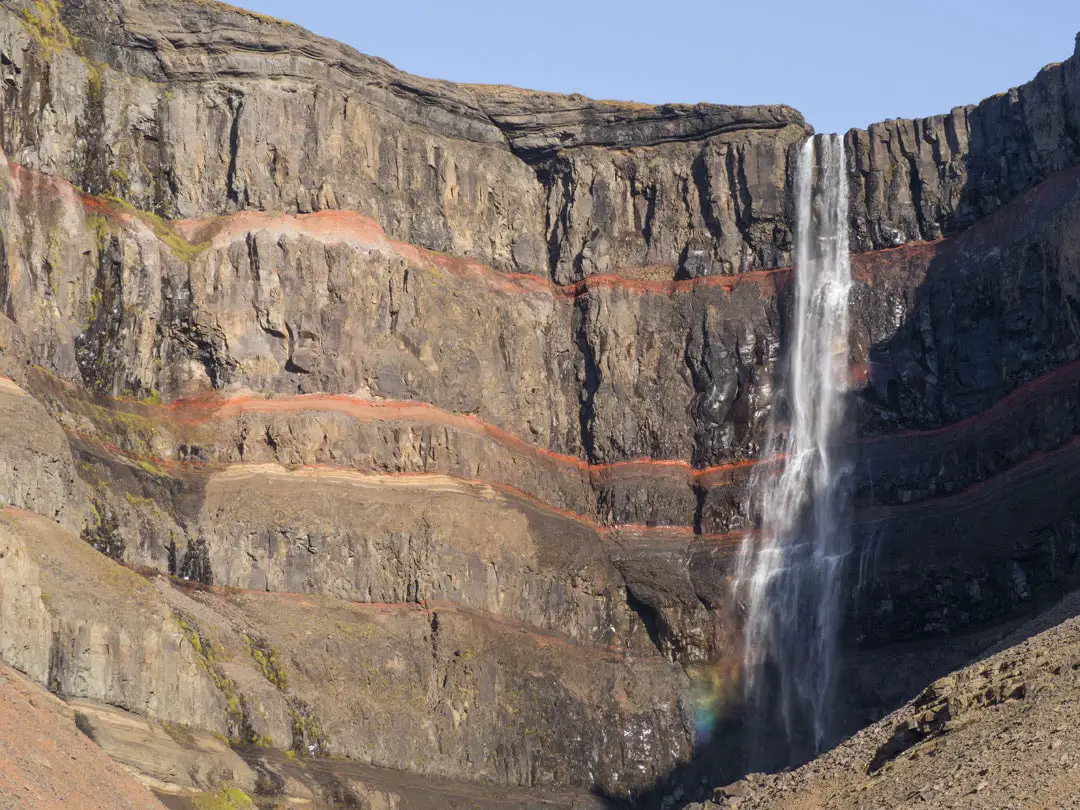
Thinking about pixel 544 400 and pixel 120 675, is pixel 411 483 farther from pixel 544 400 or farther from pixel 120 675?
pixel 120 675

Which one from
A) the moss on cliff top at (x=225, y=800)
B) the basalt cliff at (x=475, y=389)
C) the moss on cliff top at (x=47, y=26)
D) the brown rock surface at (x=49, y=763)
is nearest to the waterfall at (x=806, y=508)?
the basalt cliff at (x=475, y=389)

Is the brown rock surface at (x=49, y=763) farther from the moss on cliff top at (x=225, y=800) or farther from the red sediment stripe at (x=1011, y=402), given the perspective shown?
the red sediment stripe at (x=1011, y=402)

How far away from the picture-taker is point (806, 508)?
7000 centimetres

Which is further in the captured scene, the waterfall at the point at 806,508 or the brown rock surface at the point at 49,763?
the waterfall at the point at 806,508

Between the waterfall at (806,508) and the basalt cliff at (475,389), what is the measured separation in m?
0.83

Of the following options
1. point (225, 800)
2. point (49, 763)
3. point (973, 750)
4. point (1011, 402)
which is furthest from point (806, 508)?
point (49, 763)

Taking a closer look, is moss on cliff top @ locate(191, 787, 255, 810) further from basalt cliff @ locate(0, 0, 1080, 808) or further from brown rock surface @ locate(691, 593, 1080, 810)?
brown rock surface @ locate(691, 593, 1080, 810)

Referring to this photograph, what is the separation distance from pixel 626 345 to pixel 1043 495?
19530 mm

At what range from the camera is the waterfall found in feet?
217

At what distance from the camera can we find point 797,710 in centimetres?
6544

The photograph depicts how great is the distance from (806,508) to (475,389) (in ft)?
46.5

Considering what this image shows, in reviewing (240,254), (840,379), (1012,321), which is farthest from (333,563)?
(1012,321)

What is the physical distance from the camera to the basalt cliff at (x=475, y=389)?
57719mm

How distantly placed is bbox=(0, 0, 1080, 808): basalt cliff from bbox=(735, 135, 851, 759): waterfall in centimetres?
83
